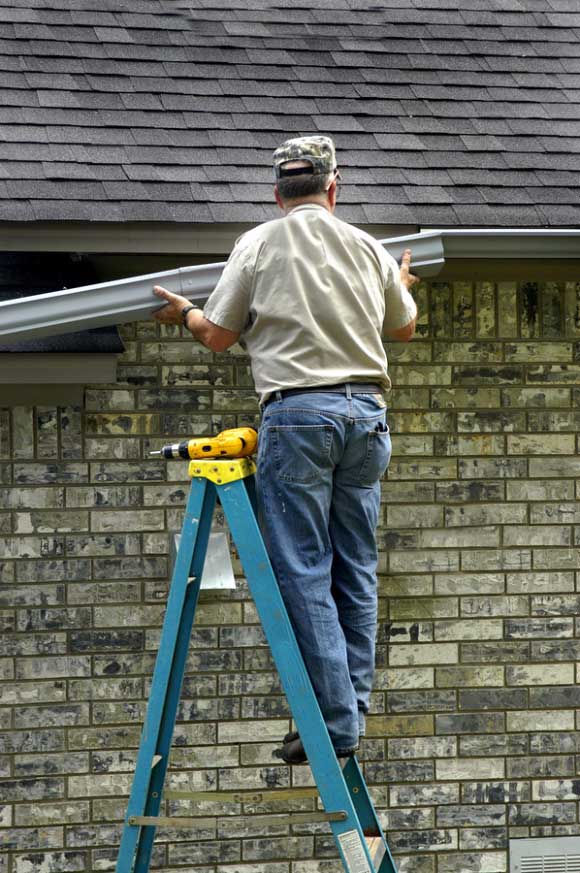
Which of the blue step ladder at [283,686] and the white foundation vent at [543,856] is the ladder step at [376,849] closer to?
the blue step ladder at [283,686]

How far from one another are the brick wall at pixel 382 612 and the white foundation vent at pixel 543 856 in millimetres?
65

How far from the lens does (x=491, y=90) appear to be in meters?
5.79

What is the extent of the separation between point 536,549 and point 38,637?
2.23m

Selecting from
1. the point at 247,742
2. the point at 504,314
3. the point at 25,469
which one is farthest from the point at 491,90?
the point at 247,742

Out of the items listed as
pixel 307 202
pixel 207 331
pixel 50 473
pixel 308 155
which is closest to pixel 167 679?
pixel 207 331

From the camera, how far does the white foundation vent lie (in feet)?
18.7

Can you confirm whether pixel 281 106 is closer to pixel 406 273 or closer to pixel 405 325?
pixel 406 273

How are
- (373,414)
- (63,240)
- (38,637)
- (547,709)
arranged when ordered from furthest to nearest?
1. (547,709)
2. (38,637)
3. (63,240)
4. (373,414)

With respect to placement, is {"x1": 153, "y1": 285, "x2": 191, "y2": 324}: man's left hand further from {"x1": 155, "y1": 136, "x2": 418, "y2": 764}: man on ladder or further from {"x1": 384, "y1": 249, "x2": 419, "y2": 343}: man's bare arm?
{"x1": 384, "y1": 249, "x2": 419, "y2": 343}: man's bare arm

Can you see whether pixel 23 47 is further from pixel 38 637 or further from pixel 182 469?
pixel 38 637

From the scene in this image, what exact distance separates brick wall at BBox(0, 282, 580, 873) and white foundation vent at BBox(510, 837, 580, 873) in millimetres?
65

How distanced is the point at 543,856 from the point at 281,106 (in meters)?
3.51

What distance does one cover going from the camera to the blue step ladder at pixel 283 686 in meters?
3.39

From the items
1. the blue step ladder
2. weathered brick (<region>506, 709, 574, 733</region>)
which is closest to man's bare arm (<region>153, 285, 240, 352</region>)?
the blue step ladder
